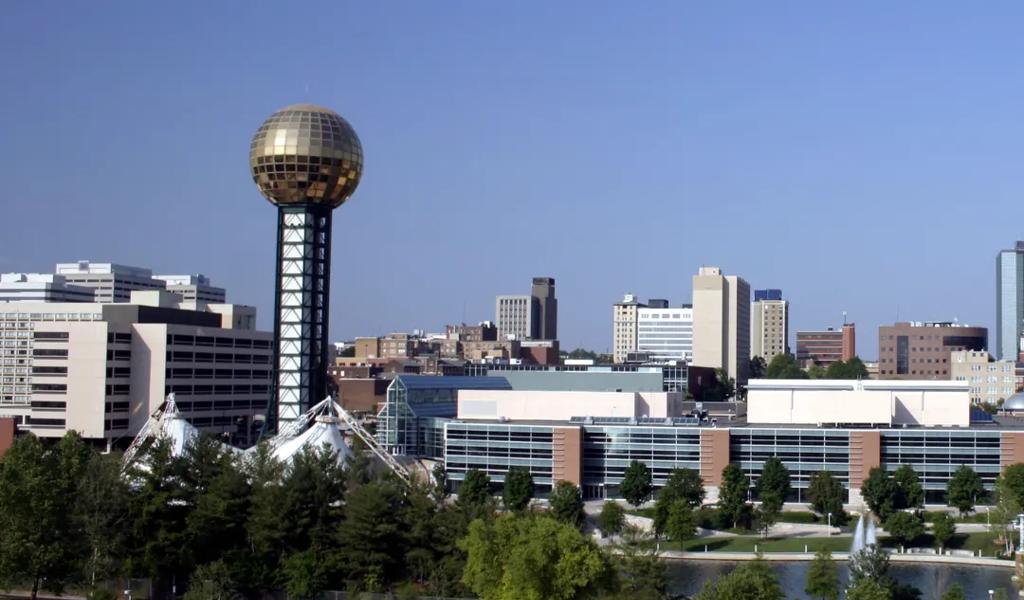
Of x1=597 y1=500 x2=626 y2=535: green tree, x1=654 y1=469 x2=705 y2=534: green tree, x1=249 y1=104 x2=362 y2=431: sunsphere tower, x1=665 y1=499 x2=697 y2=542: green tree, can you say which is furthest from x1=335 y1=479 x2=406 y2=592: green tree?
x1=249 y1=104 x2=362 y2=431: sunsphere tower

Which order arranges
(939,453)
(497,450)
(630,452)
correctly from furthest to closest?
(497,450) → (630,452) → (939,453)

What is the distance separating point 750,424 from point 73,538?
49154 millimetres

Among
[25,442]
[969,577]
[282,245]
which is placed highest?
[282,245]

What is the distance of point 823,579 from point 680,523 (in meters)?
16.6

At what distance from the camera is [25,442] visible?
185ft

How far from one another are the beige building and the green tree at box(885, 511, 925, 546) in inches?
4180

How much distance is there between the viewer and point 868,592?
47.0 meters

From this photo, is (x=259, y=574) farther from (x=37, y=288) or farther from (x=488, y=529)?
(x=37, y=288)

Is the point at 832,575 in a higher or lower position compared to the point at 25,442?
lower

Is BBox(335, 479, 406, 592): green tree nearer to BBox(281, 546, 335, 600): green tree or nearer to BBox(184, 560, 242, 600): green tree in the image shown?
BBox(281, 546, 335, 600): green tree

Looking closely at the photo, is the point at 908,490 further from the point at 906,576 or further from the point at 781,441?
the point at 906,576

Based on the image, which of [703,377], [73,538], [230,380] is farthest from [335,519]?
[703,377]

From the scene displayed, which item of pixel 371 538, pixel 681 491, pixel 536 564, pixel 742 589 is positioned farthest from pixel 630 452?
pixel 536 564

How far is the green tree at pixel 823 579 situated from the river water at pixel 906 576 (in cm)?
162
